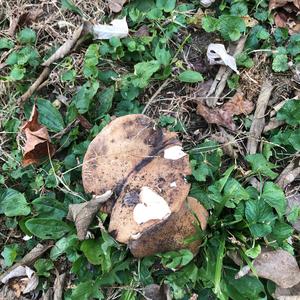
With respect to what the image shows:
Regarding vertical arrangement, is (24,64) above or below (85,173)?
above

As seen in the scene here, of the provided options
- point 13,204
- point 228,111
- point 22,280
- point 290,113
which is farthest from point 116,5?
point 22,280

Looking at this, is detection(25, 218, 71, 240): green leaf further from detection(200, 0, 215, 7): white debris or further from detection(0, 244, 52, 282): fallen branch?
detection(200, 0, 215, 7): white debris

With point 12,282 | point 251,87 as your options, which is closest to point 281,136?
point 251,87

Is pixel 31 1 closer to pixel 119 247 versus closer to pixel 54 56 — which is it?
pixel 54 56

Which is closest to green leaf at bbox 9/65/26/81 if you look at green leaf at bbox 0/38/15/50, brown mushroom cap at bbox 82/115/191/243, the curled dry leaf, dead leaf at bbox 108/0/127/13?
green leaf at bbox 0/38/15/50

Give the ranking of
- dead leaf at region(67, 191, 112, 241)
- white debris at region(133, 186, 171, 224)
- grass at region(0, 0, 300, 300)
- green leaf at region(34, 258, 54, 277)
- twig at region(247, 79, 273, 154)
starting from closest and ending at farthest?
white debris at region(133, 186, 171, 224), dead leaf at region(67, 191, 112, 241), grass at region(0, 0, 300, 300), green leaf at region(34, 258, 54, 277), twig at region(247, 79, 273, 154)

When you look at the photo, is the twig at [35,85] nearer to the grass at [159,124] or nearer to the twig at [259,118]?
the grass at [159,124]

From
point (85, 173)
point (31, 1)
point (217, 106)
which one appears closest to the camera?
point (85, 173)
